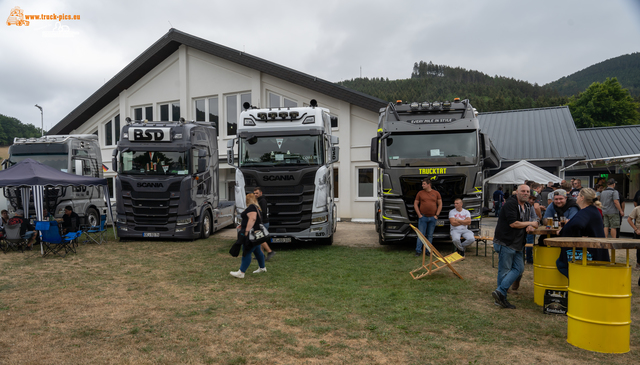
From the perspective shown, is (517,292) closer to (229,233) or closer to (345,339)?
(345,339)

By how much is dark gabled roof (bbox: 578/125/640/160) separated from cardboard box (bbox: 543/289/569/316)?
63.0 feet

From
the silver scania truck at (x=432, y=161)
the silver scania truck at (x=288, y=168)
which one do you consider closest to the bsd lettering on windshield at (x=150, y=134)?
the silver scania truck at (x=288, y=168)

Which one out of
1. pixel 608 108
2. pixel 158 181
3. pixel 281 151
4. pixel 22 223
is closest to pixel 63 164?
pixel 22 223

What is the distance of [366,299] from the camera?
19.3 feet

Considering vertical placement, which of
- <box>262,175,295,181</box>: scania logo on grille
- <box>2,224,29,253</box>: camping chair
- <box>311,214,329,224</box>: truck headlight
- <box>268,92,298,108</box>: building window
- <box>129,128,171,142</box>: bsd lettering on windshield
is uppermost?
<box>268,92,298,108</box>: building window

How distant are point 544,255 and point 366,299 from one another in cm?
258

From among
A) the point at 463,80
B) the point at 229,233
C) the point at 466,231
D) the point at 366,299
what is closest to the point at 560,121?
the point at 466,231

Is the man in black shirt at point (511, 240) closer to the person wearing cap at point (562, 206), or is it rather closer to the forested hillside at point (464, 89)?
the person wearing cap at point (562, 206)

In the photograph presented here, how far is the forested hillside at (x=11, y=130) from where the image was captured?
6025 cm

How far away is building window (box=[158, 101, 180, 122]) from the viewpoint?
20938 mm

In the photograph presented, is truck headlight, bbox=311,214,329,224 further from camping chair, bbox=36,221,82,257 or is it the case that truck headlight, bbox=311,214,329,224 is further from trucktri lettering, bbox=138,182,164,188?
camping chair, bbox=36,221,82,257

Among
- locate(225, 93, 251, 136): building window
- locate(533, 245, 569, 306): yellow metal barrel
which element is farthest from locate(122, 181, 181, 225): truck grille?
locate(533, 245, 569, 306): yellow metal barrel

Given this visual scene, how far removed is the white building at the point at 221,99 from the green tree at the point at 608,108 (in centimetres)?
3647

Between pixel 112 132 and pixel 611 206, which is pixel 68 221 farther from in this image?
pixel 611 206
